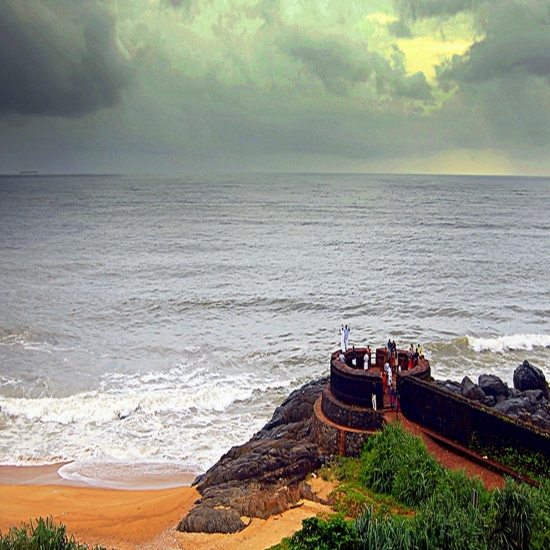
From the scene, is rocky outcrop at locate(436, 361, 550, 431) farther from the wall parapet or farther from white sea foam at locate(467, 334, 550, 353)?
Result: white sea foam at locate(467, 334, 550, 353)

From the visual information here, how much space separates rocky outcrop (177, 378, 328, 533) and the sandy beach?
32cm

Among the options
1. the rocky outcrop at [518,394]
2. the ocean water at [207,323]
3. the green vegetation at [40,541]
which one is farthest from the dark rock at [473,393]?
the green vegetation at [40,541]

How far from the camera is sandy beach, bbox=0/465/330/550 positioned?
479 inches

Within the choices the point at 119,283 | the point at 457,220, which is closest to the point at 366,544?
the point at 119,283

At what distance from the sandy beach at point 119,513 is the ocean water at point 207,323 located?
3.47ft

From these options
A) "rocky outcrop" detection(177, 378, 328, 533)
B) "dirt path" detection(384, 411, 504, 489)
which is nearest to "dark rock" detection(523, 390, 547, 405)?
"dirt path" detection(384, 411, 504, 489)

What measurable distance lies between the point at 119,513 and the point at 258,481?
4091 millimetres

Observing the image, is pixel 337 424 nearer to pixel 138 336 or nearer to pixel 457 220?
pixel 138 336

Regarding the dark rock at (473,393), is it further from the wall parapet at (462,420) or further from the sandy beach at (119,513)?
the sandy beach at (119,513)

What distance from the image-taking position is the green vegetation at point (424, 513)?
916cm

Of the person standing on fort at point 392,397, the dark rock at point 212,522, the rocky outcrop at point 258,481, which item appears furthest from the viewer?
the person standing on fort at point 392,397

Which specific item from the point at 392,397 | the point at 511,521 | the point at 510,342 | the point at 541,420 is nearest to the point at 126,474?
the point at 392,397

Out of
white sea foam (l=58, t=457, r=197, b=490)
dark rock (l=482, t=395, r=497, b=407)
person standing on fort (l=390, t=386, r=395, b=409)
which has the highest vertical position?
person standing on fort (l=390, t=386, r=395, b=409)

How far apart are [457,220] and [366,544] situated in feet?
287
